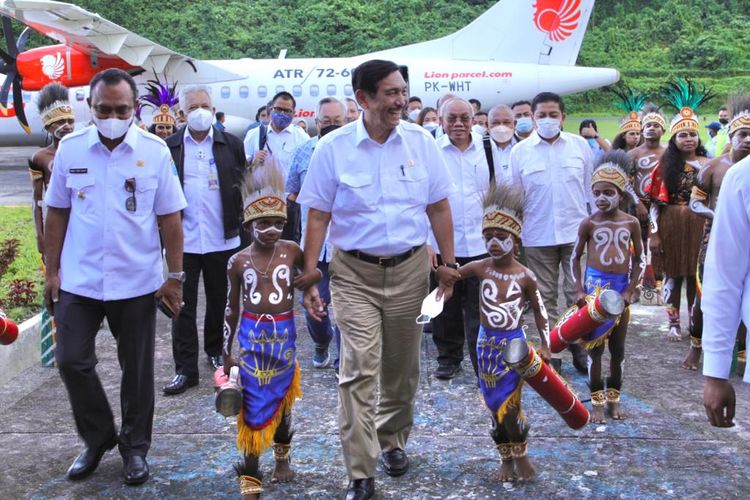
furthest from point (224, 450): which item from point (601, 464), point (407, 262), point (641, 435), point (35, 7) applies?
point (35, 7)

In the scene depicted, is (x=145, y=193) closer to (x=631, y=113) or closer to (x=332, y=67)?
(x=631, y=113)

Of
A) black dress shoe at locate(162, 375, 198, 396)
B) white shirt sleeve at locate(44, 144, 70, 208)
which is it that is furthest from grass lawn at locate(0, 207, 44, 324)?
white shirt sleeve at locate(44, 144, 70, 208)

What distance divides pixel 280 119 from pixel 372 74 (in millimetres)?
3733

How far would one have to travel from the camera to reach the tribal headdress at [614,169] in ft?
17.4


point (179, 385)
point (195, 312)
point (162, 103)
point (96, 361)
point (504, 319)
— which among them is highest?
point (162, 103)

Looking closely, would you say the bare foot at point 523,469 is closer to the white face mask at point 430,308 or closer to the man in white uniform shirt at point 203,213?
the white face mask at point 430,308

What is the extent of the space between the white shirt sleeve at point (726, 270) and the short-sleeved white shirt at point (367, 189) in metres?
1.70

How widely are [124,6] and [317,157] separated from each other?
29965 millimetres

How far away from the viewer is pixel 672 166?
6.92m

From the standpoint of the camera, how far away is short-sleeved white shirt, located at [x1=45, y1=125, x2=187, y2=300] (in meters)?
4.30

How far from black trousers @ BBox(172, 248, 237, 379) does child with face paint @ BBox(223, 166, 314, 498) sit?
1.63 meters

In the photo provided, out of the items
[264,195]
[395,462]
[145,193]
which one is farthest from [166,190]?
[395,462]

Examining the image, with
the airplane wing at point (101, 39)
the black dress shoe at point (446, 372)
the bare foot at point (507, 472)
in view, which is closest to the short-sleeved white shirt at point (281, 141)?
the black dress shoe at point (446, 372)

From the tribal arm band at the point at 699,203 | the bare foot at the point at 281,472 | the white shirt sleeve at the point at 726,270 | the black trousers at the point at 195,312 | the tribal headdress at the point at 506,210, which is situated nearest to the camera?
the white shirt sleeve at the point at 726,270
